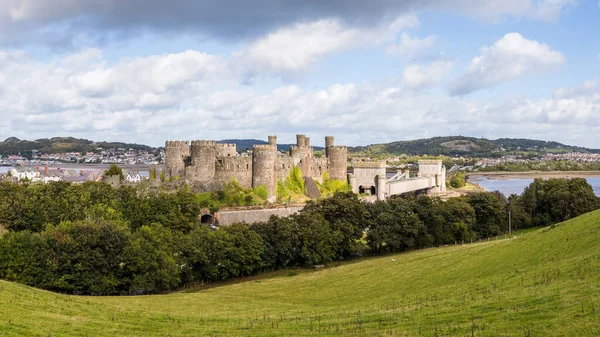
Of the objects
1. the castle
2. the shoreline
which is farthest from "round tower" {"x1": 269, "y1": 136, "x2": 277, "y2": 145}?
the shoreline

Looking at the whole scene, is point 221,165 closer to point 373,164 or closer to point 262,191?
point 262,191

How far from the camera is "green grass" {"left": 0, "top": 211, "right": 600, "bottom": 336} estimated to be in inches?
595

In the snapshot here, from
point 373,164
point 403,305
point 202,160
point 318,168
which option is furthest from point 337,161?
point 403,305

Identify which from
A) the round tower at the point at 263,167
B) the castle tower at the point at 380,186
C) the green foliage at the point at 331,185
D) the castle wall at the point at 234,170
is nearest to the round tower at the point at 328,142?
the green foliage at the point at 331,185

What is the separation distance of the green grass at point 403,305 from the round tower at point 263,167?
2250 centimetres

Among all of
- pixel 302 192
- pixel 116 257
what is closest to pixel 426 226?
pixel 302 192

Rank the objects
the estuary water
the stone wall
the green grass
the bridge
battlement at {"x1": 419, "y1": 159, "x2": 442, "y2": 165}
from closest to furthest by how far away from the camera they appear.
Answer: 1. the green grass
2. the stone wall
3. the bridge
4. battlement at {"x1": 419, "y1": 159, "x2": 442, "y2": 165}
5. the estuary water

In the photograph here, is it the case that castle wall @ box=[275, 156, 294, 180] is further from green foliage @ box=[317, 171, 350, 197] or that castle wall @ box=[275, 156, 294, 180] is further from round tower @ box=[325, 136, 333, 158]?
Answer: round tower @ box=[325, 136, 333, 158]

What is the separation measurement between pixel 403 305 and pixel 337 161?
45792 mm

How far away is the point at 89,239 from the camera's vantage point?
112ft

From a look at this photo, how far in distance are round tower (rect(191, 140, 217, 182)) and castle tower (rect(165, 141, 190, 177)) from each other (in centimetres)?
193

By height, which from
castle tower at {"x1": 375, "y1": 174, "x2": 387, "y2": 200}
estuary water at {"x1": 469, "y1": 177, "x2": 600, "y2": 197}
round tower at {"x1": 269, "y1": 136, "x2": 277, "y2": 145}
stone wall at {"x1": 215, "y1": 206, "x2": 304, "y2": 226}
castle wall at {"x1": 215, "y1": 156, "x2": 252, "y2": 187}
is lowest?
estuary water at {"x1": 469, "y1": 177, "x2": 600, "y2": 197}

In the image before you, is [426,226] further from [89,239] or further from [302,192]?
[89,239]

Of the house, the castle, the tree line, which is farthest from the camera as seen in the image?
the house
